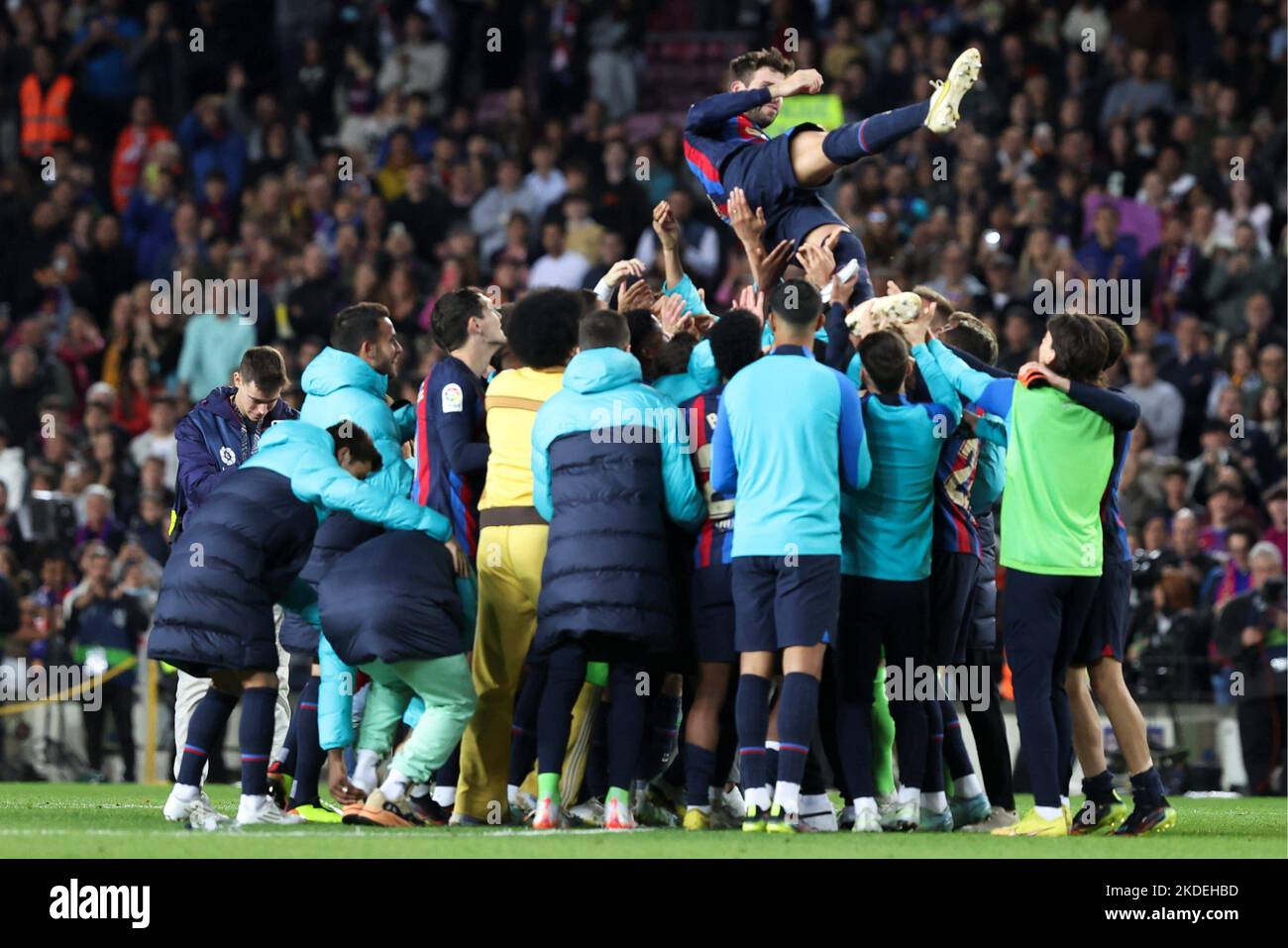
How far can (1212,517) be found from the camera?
14.7m

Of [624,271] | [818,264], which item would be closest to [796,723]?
[818,264]

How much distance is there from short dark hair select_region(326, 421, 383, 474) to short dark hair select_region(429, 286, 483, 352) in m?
0.61

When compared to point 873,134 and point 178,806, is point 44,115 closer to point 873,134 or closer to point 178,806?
point 178,806

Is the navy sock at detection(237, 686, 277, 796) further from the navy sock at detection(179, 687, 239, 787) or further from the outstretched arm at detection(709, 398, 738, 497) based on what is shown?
the outstretched arm at detection(709, 398, 738, 497)

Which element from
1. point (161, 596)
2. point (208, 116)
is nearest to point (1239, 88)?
point (208, 116)

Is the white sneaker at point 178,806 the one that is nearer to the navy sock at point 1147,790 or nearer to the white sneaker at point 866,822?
the white sneaker at point 866,822

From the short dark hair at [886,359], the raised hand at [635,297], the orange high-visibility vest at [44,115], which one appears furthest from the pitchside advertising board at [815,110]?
the short dark hair at [886,359]

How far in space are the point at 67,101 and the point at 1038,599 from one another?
47.9 feet

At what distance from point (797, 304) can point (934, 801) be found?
2.02 meters

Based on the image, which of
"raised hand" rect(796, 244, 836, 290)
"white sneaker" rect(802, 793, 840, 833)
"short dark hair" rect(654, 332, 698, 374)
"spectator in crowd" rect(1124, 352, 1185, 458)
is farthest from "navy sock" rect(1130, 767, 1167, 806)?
"spectator in crowd" rect(1124, 352, 1185, 458)

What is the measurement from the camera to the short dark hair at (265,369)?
9.71 meters

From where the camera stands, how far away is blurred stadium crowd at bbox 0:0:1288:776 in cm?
1569

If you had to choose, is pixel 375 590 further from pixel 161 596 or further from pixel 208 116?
pixel 208 116

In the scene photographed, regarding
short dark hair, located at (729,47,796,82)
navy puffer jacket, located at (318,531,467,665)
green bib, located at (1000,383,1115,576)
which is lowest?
navy puffer jacket, located at (318,531,467,665)
